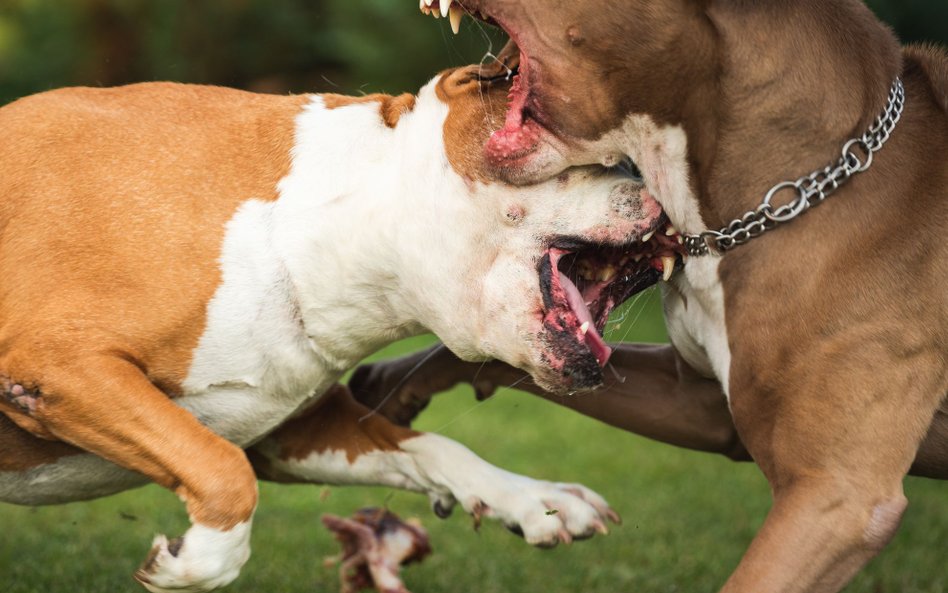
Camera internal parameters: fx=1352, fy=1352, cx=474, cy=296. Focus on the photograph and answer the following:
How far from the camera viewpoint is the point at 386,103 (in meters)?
3.60

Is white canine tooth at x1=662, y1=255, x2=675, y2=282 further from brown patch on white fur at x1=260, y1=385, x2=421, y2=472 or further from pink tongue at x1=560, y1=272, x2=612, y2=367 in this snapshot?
brown patch on white fur at x1=260, y1=385, x2=421, y2=472

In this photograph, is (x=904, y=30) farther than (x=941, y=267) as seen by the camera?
Yes

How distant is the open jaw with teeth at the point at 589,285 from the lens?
3.36m

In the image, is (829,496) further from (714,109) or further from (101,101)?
A: (101,101)

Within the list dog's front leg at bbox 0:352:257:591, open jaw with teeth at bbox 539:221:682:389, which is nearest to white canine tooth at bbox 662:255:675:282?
open jaw with teeth at bbox 539:221:682:389

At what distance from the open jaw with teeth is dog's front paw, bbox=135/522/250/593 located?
0.89 metres

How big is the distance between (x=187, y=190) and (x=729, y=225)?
1330mm

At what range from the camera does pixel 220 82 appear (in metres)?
11.5

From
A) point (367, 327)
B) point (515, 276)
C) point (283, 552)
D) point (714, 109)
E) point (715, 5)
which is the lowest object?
point (283, 552)

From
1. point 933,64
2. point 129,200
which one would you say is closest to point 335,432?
point 129,200

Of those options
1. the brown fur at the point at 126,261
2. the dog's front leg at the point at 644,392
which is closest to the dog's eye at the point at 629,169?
the dog's front leg at the point at 644,392

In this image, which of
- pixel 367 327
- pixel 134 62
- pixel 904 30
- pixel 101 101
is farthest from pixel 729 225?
pixel 134 62

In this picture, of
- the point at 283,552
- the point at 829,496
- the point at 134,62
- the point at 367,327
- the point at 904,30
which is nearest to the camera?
the point at 829,496

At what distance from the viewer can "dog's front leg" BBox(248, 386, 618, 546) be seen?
362 centimetres
